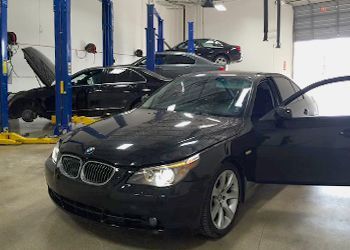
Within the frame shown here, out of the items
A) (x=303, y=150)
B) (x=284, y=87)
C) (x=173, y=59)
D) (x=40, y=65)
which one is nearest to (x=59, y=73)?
(x=40, y=65)

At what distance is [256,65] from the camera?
58.1 feet

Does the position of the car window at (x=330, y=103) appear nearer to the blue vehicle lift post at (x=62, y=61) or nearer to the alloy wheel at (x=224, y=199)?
the alloy wheel at (x=224, y=199)

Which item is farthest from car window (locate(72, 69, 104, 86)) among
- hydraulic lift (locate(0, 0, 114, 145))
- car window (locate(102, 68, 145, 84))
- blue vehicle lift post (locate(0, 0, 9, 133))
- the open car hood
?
blue vehicle lift post (locate(0, 0, 9, 133))

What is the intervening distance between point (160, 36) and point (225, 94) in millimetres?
10486

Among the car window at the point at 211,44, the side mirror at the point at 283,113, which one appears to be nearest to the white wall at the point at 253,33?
the car window at the point at 211,44

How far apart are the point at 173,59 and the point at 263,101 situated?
7.59m

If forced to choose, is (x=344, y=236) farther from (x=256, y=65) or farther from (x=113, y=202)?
(x=256, y=65)

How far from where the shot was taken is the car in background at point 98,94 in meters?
7.21

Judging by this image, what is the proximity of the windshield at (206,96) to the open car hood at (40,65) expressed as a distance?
4.12m

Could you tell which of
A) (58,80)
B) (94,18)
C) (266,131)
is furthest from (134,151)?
(94,18)

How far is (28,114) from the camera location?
23.3 ft

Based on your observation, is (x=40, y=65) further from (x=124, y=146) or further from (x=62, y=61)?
(x=124, y=146)

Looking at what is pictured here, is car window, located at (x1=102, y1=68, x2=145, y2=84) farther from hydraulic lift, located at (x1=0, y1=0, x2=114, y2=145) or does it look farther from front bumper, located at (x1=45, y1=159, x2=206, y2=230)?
front bumper, located at (x1=45, y1=159, x2=206, y2=230)

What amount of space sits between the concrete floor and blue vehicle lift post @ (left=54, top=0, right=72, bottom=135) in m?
2.51
